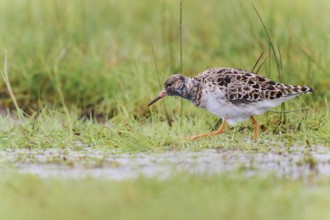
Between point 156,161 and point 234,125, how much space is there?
1677mm

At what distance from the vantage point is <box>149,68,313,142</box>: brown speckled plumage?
8328 millimetres

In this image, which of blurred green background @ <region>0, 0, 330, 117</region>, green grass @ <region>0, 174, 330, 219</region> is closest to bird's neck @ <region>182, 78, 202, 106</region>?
blurred green background @ <region>0, 0, 330, 117</region>

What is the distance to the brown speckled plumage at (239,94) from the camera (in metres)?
8.33

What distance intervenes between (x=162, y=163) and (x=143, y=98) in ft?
9.10

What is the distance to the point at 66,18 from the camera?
1169cm

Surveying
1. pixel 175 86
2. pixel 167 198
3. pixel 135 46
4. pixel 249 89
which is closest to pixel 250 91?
pixel 249 89

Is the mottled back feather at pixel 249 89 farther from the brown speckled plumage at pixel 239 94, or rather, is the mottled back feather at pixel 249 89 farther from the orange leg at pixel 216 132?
the orange leg at pixel 216 132

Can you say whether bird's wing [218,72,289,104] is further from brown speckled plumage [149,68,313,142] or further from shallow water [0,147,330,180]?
shallow water [0,147,330,180]

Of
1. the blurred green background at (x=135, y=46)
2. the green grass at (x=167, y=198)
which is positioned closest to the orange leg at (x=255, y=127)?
the blurred green background at (x=135, y=46)

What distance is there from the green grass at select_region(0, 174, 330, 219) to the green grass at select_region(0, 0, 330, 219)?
0.01 metres

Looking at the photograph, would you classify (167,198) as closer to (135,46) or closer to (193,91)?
(193,91)

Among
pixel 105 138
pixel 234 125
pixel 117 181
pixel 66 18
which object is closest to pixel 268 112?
pixel 234 125

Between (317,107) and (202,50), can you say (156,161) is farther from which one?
(202,50)

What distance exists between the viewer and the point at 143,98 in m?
9.70
